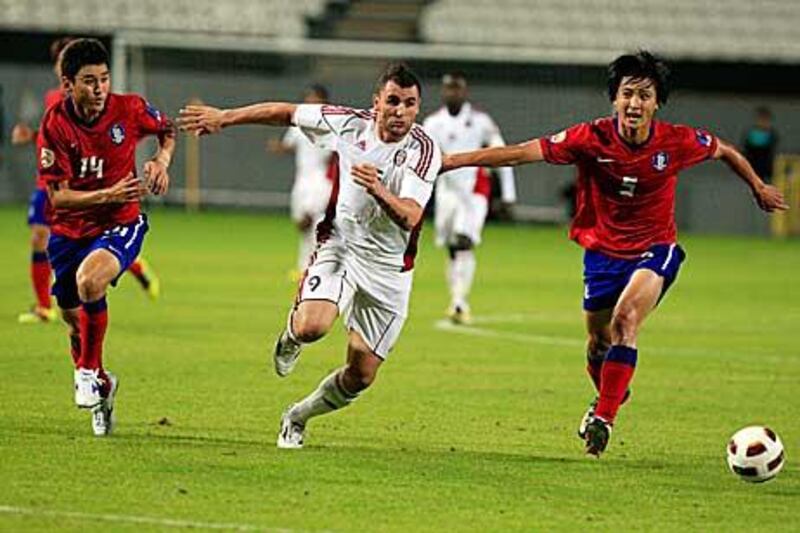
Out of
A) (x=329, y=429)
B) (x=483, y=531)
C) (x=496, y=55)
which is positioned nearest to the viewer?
(x=483, y=531)

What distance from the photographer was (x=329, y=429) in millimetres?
11945

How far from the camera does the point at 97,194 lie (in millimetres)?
10930

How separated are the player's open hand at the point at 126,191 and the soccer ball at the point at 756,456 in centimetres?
352

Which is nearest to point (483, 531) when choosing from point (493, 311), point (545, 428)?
point (545, 428)

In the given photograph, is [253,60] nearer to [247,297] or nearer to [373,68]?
[373,68]

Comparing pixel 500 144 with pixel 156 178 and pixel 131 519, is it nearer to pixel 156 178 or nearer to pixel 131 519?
pixel 156 178

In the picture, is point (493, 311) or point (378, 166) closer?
point (378, 166)

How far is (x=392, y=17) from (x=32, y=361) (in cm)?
2440

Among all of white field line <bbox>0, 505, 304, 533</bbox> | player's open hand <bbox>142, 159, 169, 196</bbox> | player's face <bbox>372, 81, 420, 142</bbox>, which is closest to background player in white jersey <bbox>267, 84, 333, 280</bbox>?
player's open hand <bbox>142, 159, 169, 196</bbox>

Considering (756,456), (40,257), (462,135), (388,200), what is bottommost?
(756,456)

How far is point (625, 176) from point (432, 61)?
80.4ft

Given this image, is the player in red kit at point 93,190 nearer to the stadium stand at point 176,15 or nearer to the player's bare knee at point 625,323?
the player's bare knee at point 625,323

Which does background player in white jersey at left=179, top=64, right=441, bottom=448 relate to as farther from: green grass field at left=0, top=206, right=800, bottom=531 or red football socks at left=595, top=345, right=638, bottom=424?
red football socks at left=595, top=345, right=638, bottom=424

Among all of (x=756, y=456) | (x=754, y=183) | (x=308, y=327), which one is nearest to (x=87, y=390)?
(x=308, y=327)
